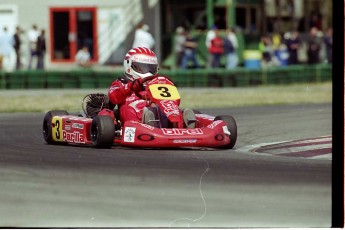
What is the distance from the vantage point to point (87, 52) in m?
27.6

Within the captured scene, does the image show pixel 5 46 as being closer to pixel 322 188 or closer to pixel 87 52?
pixel 87 52

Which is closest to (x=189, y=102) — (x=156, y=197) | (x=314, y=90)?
(x=314, y=90)

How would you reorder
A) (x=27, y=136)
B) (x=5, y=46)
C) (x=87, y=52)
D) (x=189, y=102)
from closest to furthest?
(x=27, y=136) < (x=189, y=102) < (x=5, y=46) < (x=87, y=52)

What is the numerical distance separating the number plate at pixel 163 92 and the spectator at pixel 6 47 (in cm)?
1427

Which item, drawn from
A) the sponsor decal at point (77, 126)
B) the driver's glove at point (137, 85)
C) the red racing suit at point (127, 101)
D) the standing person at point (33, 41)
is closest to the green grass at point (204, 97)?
the sponsor decal at point (77, 126)

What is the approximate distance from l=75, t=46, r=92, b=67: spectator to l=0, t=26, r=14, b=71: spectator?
1874 millimetres

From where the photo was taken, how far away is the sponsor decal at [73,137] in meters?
10.8

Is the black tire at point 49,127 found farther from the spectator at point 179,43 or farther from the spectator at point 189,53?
the spectator at point 179,43

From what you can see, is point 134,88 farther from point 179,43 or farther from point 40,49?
point 179,43

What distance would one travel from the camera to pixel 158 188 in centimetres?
797

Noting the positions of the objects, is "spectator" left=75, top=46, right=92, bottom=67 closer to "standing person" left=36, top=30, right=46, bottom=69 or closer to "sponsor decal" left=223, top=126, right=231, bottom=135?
"standing person" left=36, top=30, right=46, bottom=69

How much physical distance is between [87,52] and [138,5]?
2.64m

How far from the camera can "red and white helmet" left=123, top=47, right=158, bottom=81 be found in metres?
11.0

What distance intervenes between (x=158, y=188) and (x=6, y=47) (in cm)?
1716
